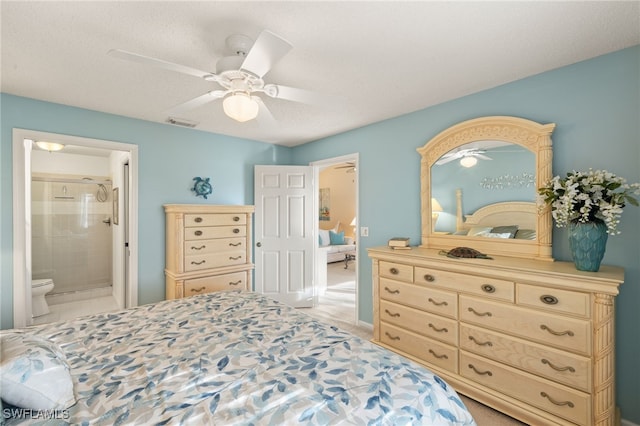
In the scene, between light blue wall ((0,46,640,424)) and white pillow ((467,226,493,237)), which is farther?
white pillow ((467,226,493,237))

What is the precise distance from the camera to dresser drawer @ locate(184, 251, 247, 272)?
319 cm

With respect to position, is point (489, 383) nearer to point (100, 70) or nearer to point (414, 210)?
point (414, 210)

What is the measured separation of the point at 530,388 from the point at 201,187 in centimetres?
361

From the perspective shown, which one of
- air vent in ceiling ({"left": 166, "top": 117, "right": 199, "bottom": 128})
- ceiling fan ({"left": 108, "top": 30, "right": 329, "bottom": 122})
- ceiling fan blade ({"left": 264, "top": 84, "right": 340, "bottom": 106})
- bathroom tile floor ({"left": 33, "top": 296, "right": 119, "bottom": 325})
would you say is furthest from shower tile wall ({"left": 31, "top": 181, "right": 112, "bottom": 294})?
ceiling fan blade ({"left": 264, "top": 84, "right": 340, "bottom": 106})

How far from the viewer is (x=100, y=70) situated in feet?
6.95

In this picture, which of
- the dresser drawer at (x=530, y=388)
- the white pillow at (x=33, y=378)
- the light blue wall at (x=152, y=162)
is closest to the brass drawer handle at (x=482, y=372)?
the dresser drawer at (x=530, y=388)

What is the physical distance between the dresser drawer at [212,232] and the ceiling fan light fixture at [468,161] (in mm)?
2508

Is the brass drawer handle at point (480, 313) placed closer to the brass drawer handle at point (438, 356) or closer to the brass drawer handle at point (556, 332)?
the brass drawer handle at point (556, 332)

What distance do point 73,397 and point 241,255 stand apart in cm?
250

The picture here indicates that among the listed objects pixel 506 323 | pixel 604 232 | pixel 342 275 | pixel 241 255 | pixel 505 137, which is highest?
pixel 505 137

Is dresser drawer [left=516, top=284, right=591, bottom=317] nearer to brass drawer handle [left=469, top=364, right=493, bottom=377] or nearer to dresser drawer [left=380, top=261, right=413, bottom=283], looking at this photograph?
brass drawer handle [left=469, top=364, right=493, bottom=377]

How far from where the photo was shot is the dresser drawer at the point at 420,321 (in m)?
2.23

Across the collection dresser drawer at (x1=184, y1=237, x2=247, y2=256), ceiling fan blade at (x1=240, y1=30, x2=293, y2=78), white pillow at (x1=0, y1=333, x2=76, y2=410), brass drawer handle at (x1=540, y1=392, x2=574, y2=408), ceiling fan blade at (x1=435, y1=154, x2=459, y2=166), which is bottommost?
brass drawer handle at (x1=540, y1=392, x2=574, y2=408)

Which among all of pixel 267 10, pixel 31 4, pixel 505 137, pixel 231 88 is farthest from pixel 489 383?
pixel 31 4
